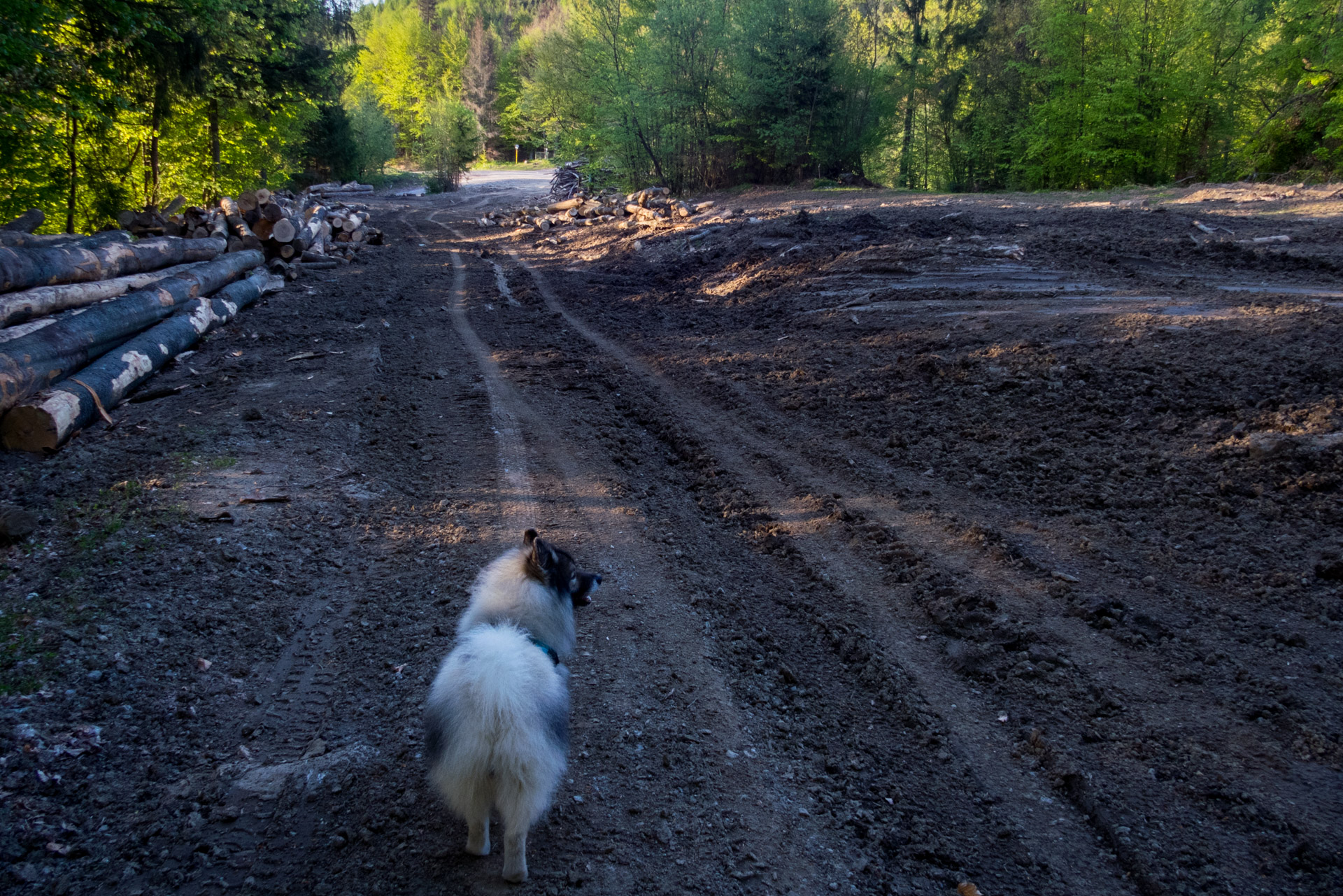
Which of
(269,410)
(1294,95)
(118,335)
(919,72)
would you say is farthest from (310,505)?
(919,72)

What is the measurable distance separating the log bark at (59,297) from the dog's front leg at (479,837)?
9.26 m

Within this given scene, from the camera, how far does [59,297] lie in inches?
370

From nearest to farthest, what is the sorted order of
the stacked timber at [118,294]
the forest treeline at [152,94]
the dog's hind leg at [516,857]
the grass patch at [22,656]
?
the dog's hind leg at [516,857]
the grass patch at [22,656]
the stacked timber at [118,294]
the forest treeline at [152,94]

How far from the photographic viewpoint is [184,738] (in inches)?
142

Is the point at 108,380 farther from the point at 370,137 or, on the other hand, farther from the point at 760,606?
the point at 370,137

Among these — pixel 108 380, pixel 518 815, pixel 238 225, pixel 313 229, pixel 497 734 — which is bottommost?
pixel 518 815

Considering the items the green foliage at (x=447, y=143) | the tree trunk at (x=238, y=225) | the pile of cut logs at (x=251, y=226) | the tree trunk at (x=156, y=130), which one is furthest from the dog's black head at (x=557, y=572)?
the green foliage at (x=447, y=143)

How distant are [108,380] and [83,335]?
0.80 m

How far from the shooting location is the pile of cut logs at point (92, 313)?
6.62 m

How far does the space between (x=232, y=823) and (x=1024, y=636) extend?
4.54m

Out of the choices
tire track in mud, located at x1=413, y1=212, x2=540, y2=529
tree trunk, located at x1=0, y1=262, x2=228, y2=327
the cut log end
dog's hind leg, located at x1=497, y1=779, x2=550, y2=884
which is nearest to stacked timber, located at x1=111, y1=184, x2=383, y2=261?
tree trunk, located at x1=0, y1=262, x2=228, y2=327

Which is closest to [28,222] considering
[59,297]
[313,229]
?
[59,297]

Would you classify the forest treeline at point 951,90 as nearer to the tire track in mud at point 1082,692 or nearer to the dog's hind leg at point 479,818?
the tire track in mud at point 1082,692

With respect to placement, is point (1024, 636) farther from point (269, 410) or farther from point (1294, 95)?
point (1294, 95)
